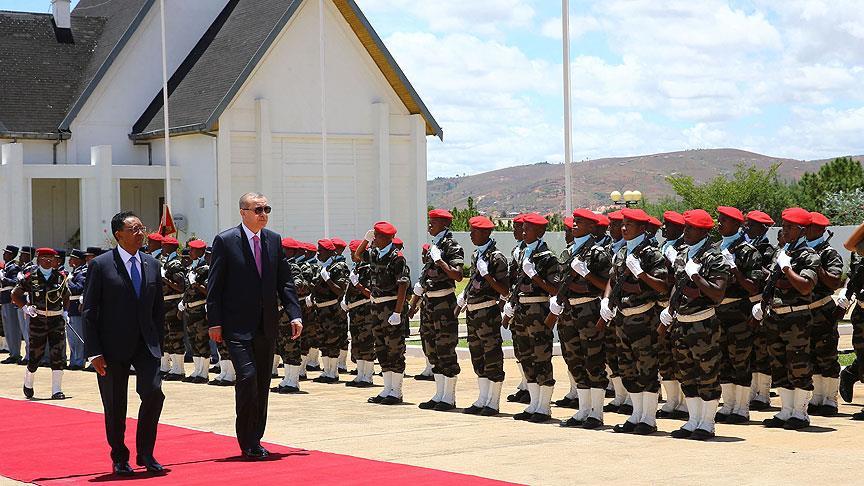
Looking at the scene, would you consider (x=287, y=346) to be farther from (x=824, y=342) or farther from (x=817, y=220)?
(x=817, y=220)

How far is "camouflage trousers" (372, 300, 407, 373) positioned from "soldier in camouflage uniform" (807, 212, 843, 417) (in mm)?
4794

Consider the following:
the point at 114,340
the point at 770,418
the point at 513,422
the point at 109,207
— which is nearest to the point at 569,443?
the point at 513,422

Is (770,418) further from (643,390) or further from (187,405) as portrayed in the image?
(187,405)

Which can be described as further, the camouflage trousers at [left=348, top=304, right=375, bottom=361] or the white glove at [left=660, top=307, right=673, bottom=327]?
the camouflage trousers at [left=348, top=304, right=375, bottom=361]

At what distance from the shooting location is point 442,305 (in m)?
14.0

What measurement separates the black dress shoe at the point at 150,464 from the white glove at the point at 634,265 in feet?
15.0

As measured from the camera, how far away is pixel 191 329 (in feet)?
60.3

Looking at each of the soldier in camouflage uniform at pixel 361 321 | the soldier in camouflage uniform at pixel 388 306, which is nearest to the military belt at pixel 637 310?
the soldier in camouflage uniform at pixel 388 306

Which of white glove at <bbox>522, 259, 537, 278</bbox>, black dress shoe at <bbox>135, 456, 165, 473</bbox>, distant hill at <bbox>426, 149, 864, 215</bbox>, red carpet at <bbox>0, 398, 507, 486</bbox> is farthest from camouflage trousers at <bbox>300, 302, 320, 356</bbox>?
distant hill at <bbox>426, 149, 864, 215</bbox>

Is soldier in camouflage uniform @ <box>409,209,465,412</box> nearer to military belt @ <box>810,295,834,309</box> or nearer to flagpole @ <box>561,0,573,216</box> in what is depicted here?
military belt @ <box>810,295,834,309</box>

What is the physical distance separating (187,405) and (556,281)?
4.90m

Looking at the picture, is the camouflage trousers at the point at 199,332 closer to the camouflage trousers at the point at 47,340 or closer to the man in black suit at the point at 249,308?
the camouflage trousers at the point at 47,340

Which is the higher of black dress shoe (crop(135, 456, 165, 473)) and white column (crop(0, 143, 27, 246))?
white column (crop(0, 143, 27, 246))

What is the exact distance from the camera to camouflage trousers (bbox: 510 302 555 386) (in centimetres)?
1268
